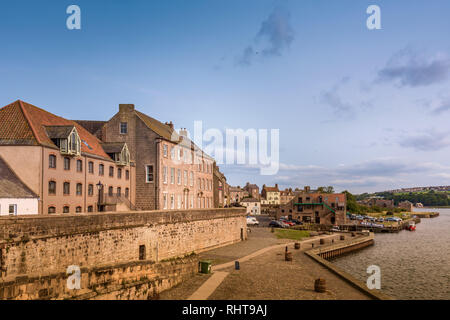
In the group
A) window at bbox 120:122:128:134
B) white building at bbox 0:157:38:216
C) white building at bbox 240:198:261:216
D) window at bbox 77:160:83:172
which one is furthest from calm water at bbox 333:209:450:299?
white building at bbox 240:198:261:216

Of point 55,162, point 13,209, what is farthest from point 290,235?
point 13,209

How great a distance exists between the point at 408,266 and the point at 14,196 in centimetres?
4386

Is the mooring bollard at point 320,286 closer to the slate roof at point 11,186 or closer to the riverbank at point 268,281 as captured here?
the riverbank at point 268,281

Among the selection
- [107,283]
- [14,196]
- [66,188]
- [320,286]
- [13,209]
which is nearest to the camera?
[107,283]

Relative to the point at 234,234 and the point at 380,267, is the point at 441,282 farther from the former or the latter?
the point at 234,234

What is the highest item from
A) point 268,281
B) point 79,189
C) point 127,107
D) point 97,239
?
point 127,107

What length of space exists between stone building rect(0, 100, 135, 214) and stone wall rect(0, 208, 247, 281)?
7.31 meters

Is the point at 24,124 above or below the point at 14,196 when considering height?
above

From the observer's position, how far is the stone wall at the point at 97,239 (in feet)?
58.6

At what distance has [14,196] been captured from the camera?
26.1 meters

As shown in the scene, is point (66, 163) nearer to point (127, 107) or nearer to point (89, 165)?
point (89, 165)

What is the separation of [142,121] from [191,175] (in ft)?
39.7

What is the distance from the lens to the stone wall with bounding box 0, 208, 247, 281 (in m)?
17.9

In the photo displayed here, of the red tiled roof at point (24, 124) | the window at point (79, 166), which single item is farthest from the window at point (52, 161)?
the window at point (79, 166)
